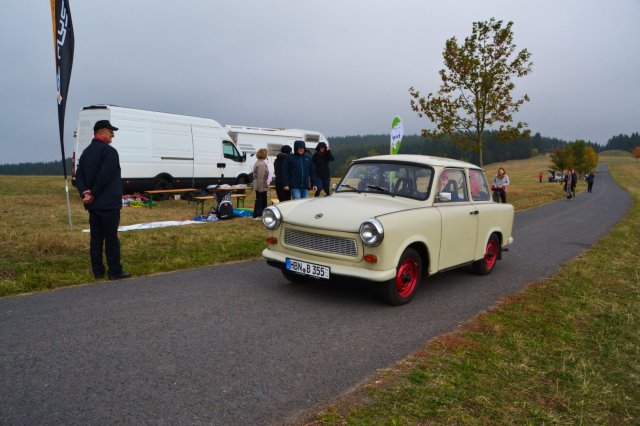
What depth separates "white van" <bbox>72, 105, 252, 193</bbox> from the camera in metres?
14.7

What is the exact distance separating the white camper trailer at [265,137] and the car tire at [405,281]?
17365 millimetres

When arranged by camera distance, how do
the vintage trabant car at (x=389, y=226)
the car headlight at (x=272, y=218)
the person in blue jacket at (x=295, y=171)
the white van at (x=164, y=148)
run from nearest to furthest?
the vintage trabant car at (x=389, y=226) < the car headlight at (x=272, y=218) < the person in blue jacket at (x=295, y=171) < the white van at (x=164, y=148)

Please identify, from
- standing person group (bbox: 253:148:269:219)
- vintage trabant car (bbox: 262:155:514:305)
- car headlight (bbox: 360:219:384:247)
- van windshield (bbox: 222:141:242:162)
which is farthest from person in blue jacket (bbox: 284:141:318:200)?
van windshield (bbox: 222:141:242:162)

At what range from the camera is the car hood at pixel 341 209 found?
488 cm

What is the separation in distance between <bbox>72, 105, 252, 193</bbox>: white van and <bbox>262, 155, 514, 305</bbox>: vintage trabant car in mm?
10939

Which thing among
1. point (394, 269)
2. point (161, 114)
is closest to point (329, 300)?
point (394, 269)

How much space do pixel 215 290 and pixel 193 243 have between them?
9.56ft

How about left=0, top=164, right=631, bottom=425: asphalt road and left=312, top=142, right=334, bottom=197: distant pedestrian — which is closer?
left=0, top=164, right=631, bottom=425: asphalt road

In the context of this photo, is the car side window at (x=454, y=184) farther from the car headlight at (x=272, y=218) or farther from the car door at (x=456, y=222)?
the car headlight at (x=272, y=218)

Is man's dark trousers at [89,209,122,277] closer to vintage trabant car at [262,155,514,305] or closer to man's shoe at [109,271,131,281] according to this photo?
man's shoe at [109,271,131,281]

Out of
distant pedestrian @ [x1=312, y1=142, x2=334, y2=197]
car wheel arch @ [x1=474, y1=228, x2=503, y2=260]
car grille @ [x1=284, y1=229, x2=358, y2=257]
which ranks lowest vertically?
car wheel arch @ [x1=474, y1=228, x2=503, y2=260]

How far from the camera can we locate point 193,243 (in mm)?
8156

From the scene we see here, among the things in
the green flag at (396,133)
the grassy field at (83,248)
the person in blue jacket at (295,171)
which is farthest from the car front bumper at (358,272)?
the green flag at (396,133)

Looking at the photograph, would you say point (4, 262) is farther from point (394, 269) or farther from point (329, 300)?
point (394, 269)
